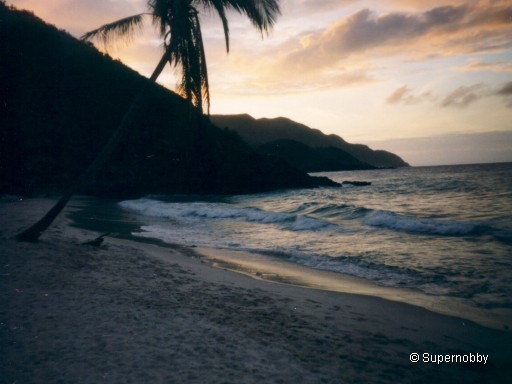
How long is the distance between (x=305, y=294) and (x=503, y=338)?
259cm

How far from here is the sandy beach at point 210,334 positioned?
2.71 metres

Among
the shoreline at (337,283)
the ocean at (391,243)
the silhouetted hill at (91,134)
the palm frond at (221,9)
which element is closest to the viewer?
the shoreline at (337,283)

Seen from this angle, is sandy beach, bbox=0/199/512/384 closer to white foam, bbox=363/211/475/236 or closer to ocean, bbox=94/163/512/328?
ocean, bbox=94/163/512/328

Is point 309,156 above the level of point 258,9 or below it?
above

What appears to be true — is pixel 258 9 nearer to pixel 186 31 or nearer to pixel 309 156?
pixel 186 31

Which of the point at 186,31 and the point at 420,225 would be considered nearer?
the point at 186,31

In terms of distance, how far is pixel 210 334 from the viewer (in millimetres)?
3432

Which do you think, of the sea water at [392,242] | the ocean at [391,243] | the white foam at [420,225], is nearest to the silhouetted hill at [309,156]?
the ocean at [391,243]

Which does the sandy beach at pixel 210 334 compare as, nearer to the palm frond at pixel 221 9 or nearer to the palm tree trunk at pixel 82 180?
the palm tree trunk at pixel 82 180

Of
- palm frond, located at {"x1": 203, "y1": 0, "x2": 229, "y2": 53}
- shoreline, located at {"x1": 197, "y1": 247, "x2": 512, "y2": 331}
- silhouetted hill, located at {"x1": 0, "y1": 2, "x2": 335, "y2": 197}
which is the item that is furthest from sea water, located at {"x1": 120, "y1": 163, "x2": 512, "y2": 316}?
silhouetted hill, located at {"x1": 0, "y1": 2, "x2": 335, "y2": 197}

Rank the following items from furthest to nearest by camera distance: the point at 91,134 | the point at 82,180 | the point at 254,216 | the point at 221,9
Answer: the point at 91,134 → the point at 254,216 → the point at 221,9 → the point at 82,180

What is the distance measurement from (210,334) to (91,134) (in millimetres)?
37484

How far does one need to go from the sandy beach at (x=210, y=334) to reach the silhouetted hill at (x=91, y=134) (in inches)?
1037

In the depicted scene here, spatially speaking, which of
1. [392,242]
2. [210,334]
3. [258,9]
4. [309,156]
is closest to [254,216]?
[392,242]
